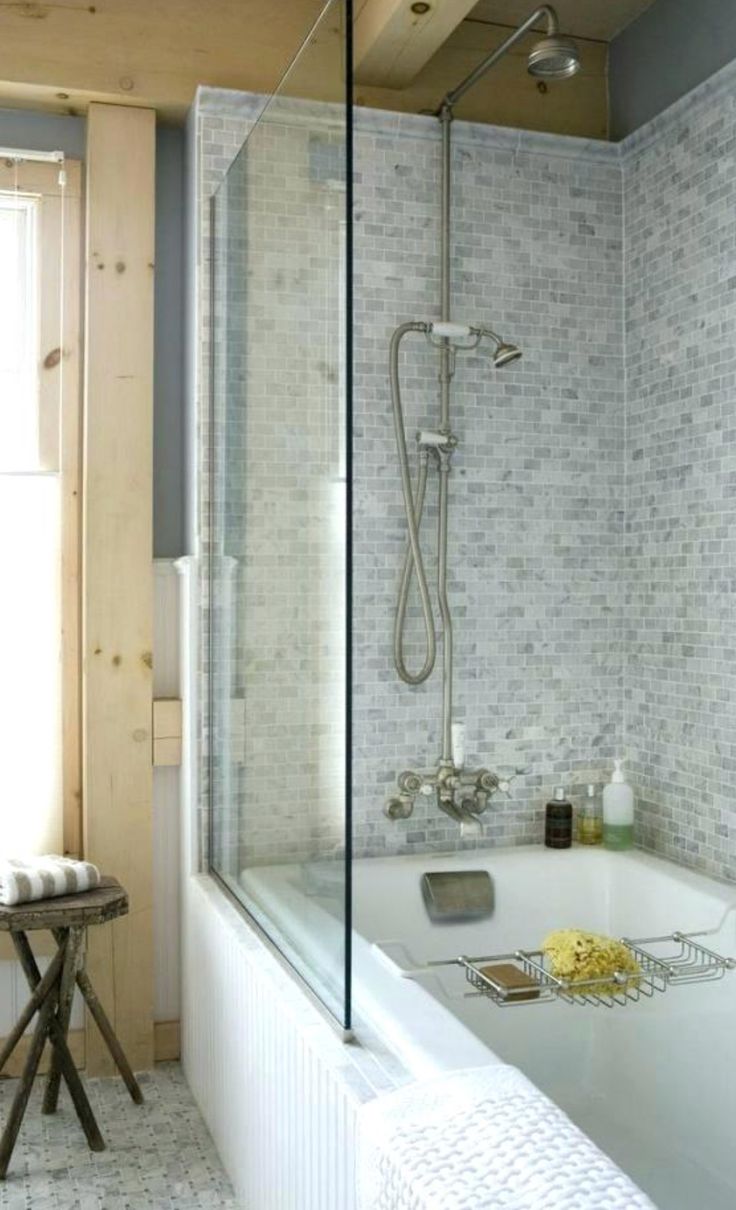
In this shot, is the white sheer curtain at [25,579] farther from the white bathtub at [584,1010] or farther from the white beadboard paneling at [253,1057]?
the white bathtub at [584,1010]

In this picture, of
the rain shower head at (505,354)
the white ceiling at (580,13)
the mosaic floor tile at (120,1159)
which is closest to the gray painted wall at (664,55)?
the white ceiling at (580,13)

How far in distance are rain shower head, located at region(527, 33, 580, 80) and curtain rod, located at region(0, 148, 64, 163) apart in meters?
1.16

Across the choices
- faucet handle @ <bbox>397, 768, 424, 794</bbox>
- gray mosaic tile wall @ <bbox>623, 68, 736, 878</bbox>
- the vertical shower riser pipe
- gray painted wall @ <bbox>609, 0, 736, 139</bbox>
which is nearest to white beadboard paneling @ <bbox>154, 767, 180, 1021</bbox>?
faucet handle @ <bbox>397, 768, 424, 794</bbox>

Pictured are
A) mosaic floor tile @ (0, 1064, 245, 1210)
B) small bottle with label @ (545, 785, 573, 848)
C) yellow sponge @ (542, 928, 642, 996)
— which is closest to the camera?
yellow sponge @ (542, 928, 642, 996)

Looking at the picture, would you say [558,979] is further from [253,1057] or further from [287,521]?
[287,521]

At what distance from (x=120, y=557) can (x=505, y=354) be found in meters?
1.05

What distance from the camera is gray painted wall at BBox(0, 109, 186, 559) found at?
2990mm

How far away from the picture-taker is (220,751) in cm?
272

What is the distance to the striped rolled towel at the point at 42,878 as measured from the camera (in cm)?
247

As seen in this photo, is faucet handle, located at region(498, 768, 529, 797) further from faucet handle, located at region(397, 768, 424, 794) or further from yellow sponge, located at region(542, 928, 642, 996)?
yellow sponge, located at region(542, 928, 642, 996)

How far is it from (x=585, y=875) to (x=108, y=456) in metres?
1.55

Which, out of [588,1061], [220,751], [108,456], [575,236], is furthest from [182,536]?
[588,1061]

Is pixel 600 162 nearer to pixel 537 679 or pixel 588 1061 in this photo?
pixel 537 679

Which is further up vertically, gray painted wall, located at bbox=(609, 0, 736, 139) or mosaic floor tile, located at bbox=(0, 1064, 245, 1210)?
gray painted wall, located at bbox=(609, 0, 736, 139)
